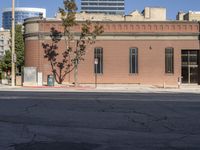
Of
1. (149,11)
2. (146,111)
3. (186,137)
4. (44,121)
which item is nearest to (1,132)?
(44,121)

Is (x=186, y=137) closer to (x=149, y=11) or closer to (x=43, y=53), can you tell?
(x=43, y=53)

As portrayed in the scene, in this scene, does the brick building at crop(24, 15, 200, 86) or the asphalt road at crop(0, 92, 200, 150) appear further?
the brick building at crop(24, 15, 200, 86)

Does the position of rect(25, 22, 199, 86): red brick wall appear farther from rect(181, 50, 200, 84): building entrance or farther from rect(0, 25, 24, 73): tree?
rect(0, 25, 24, 73): tree

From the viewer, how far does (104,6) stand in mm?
154250

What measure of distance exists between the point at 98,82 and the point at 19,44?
108 feet

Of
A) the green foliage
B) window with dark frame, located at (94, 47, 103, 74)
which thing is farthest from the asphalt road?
the green foliage

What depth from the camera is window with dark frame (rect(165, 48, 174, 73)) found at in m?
52.2

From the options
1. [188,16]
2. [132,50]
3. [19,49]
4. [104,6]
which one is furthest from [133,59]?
[104,6]

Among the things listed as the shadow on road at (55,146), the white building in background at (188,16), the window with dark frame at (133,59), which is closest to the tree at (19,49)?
the white building in background at (188,16)

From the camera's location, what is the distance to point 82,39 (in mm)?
51250

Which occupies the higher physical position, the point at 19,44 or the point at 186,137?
the point at 19,44

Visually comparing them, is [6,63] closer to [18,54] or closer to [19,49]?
[19,49]

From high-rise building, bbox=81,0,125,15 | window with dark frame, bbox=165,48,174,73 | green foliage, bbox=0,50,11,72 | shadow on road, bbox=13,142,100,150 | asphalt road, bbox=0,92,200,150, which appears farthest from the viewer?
high-rise building, bbox=81,0,125,15

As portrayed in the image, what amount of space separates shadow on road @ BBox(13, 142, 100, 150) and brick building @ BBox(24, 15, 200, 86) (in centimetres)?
4132
